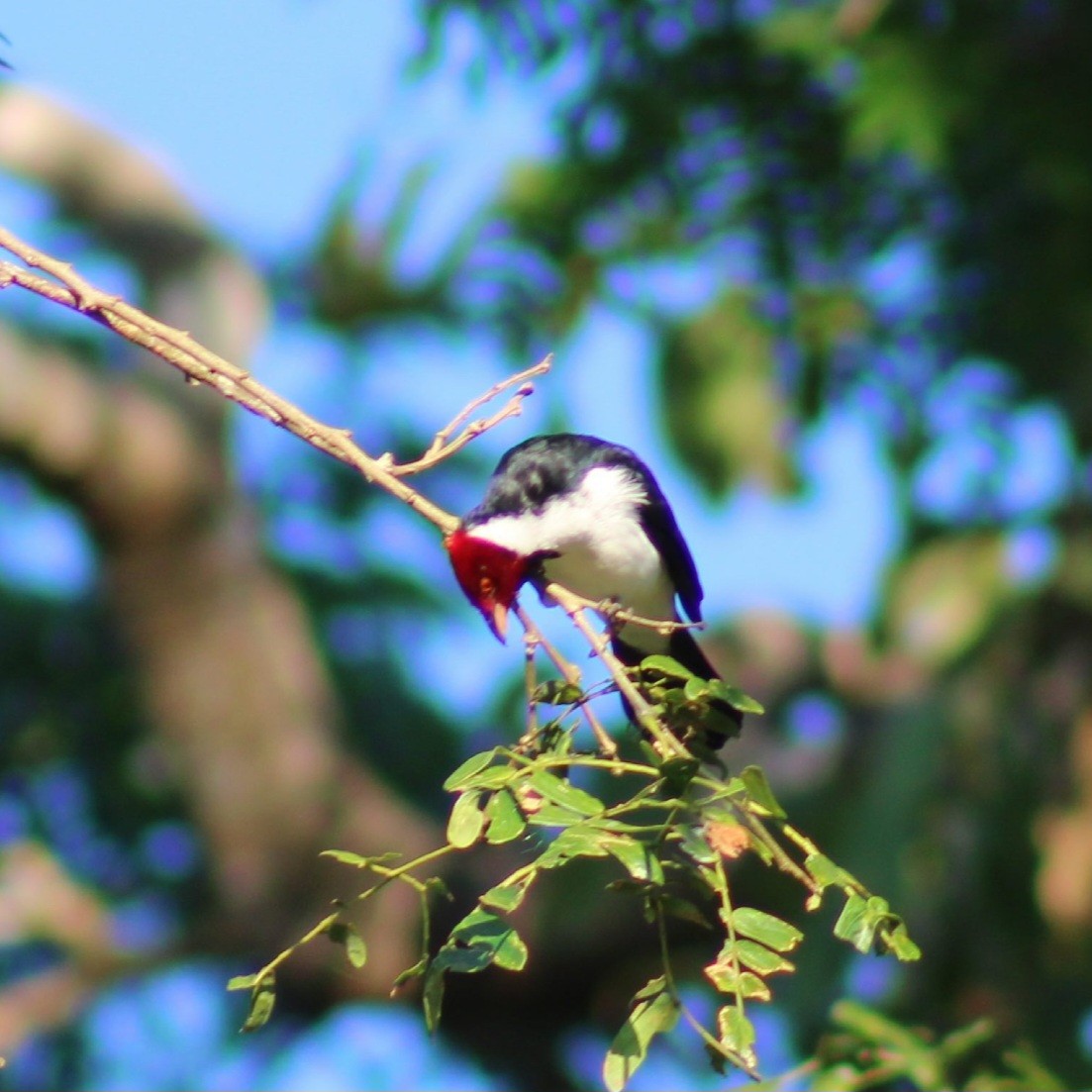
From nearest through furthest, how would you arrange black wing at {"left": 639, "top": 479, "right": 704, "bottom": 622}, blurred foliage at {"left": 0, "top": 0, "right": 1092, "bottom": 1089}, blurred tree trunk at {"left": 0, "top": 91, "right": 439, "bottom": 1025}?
1. black wing at {"left": 639, "top": 479, "right": 704, "bottom": 622}
2. blurred foliage at {"left": 0, "top": 0, "right": 1092, "bottom": 1089}
3. blurred tree trunk at {"left": 0, "top": 91, "right": 439, "bottom": 1025}

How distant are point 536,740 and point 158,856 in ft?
23.1

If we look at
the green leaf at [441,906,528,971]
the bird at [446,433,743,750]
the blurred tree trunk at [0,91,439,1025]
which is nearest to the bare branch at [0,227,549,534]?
the green leaf at [441,906,528,971]

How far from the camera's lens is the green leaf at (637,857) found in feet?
5.69

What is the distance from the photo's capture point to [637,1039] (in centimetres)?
180

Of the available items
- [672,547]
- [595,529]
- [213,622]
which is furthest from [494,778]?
[213,622]

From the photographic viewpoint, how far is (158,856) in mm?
8773

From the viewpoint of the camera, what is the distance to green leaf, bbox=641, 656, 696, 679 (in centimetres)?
203

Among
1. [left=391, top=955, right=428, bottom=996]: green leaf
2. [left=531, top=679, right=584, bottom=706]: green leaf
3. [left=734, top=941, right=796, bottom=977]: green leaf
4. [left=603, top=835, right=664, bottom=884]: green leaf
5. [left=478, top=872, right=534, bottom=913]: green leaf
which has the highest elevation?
[left=531, top=679, right=584, bottom=706]: green leaf

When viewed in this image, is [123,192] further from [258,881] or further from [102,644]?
[258,881]

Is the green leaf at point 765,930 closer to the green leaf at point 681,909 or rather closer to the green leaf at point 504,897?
the green leaf at point 681,909

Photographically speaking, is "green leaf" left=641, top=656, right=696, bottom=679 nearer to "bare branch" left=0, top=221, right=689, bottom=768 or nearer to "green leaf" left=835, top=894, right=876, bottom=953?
"bare branch" left=0, top=221, right=689, bottom=768

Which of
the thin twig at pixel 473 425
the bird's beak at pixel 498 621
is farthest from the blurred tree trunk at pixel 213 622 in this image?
the thin twig at pixel 473 425

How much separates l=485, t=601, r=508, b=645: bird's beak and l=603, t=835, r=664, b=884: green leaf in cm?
151

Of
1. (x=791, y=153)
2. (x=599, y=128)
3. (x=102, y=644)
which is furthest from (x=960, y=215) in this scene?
(x=102, y=644)
